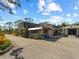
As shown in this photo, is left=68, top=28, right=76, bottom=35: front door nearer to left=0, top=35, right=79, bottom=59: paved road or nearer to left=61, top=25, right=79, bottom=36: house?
left=61, top=25, right=79, bottom=36: house

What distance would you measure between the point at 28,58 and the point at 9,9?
7521 mm

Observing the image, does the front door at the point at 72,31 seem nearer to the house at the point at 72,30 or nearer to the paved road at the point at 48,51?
the house at the point at 72,30

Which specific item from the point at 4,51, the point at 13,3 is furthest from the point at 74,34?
the point at 13,3

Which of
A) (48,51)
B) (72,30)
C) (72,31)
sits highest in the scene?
(72,30)

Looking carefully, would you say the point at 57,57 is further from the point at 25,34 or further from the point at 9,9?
the point at 25,34

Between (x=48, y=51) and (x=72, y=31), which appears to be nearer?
(x=48, y=51)

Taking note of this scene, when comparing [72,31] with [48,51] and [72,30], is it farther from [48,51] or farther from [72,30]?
[48,51]

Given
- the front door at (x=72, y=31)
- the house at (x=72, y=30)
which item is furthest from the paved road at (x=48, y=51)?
the front door at (x=72, y=31)

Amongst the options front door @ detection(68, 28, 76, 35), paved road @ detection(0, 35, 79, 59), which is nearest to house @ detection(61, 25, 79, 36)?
front door @ detection(68, 28, 76, 35)

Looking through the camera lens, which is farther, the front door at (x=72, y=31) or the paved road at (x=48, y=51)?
the front door at (x=72, y=31)

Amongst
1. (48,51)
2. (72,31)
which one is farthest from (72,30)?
(48,51)

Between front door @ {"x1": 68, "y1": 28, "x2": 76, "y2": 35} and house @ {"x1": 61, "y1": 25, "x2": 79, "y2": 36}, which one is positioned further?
front door @ {"x1": 68, "y1": 28, "x2": 76, "y2": 35}

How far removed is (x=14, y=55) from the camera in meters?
13.5

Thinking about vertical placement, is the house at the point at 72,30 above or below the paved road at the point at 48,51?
above
